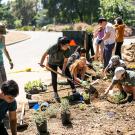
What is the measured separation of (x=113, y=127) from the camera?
7.84 m

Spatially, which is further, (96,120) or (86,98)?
(86,98)

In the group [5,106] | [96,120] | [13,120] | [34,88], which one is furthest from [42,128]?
[34,88]

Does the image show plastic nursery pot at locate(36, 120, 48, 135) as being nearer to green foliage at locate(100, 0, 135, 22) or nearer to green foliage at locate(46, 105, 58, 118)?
green foliage at locate(46, 105, 58, 118)

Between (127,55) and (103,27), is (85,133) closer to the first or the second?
(103,27)

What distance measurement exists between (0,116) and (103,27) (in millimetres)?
8592

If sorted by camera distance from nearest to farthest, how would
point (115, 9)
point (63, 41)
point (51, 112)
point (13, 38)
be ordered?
point (51, 112) → point (63, 41) → point (115, 9) → point (13, 38)

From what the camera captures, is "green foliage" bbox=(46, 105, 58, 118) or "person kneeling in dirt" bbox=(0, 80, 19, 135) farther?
"green foliage" bbox=(46, 105, 58, 118)

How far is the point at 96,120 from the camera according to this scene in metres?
8.34

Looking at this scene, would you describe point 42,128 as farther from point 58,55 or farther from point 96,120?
point 58,55

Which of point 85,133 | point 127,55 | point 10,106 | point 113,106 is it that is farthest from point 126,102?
point 127,55

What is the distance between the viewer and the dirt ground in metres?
7.64

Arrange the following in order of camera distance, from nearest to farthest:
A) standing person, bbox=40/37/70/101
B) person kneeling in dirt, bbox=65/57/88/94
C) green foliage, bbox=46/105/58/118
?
green foliage, bbox=46/105/58/118 → standing person, bbox=40/37/70/101 → person kneeling in dirt, bbox=65/57/88/94

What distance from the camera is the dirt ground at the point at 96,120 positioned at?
7.64 m

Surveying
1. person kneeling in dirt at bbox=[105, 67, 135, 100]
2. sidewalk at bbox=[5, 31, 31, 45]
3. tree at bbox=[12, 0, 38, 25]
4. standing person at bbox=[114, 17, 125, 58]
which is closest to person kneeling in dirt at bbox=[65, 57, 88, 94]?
person kneeling in dirt at bbox=[105, 67, 135, 100]
